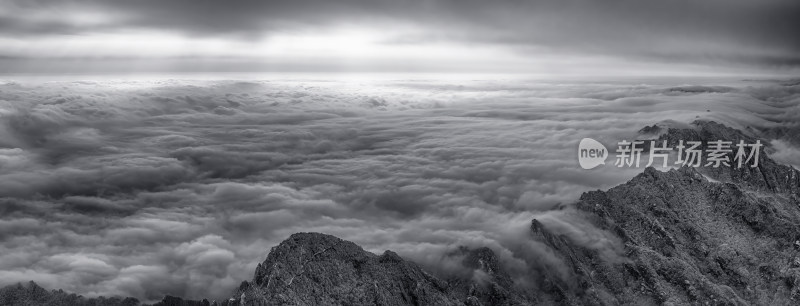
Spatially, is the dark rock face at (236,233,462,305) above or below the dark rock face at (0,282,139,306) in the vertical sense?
above

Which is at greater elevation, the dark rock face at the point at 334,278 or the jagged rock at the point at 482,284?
the dark rock face at the point at 334,278

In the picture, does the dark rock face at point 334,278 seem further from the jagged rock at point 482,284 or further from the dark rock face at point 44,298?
the dark rock face at point 44,298

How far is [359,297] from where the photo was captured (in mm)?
146000

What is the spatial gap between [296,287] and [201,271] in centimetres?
5706

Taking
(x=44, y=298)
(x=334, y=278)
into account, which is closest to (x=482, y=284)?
(x=334, y=278)

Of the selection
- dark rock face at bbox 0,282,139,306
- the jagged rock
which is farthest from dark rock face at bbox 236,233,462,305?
dark rock face at bbox 0,282,139,306

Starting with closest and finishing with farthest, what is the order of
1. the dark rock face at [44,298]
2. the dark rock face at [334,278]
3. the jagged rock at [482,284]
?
the dark rock face at [334,278] → the dark rock face at [44,298] → the jagged rock at [482,284]

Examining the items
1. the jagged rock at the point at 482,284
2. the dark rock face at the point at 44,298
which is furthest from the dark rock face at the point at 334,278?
the dark rock face at the point at 44,298

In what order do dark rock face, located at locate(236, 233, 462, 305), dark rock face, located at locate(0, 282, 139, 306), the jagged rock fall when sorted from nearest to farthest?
dark rock face, located at locate(236, 233, 462, 305), dark rock face, located at locate(0, 282, 139, 306), the jagged rock

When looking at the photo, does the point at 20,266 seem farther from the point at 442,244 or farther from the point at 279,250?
the point at 442,244

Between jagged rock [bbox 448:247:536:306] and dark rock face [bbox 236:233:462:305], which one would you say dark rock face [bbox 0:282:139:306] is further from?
jagged rock [bbox 448:247:536:306]

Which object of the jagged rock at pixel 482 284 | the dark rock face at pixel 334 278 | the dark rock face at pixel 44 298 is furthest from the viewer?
the jagged rock at pixel 482 284

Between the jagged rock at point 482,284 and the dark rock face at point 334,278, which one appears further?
the jagged rock at point 482,284

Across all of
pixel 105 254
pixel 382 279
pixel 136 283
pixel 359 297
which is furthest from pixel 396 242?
pixel 105 254
